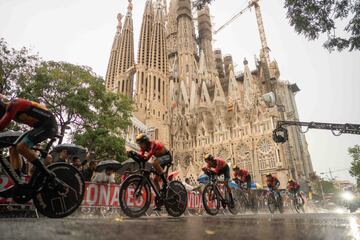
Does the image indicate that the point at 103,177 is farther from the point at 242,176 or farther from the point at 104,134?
the point at 104,134

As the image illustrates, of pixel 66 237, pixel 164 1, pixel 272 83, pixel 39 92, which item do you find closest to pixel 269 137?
pixel 272 83

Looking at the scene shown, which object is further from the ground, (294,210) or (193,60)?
(193,60)

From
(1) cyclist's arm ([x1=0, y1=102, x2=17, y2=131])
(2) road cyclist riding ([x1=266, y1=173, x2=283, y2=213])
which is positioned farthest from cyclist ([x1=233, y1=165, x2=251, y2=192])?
(1) cyclist's arm ([x1=0, y1=102, x2=17, y2=131])

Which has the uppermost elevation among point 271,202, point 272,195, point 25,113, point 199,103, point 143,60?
point 143,60

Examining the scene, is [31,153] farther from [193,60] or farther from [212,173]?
[193,60]

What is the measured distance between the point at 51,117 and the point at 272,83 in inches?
2292

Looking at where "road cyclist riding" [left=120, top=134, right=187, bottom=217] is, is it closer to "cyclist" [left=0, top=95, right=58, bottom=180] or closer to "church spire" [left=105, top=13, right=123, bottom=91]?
"cyclist" [left=0, top=95, right=58, bottom=180]

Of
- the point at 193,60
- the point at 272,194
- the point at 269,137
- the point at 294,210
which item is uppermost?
the point at 193,60

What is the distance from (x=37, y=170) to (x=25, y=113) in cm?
91

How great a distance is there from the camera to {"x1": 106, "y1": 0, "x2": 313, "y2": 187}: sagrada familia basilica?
1703 inches

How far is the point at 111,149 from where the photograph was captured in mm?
19391

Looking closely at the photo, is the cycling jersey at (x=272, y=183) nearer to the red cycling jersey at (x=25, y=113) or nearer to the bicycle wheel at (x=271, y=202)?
the bicycle wheel at (x=271, y=202)

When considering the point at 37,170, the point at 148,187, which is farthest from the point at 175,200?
the point at 37,170

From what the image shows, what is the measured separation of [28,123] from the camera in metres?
3.61
